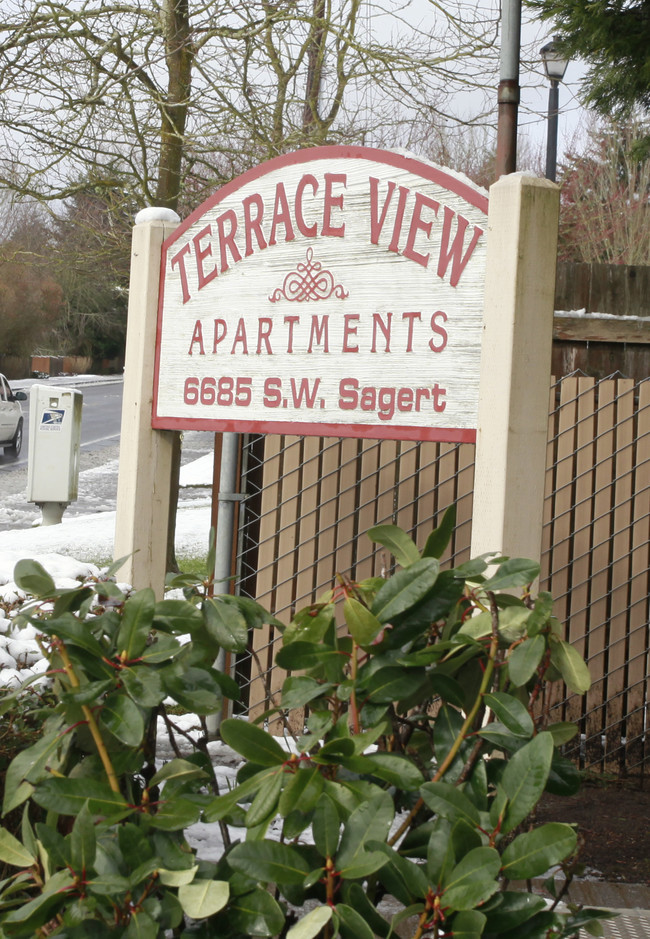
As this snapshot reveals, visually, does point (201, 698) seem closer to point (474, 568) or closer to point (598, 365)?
point (474, 568)

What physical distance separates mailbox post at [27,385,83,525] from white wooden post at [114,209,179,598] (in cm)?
859

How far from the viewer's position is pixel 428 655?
5.09 feet

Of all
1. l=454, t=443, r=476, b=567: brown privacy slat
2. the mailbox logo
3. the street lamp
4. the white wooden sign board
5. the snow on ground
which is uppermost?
the street lamp

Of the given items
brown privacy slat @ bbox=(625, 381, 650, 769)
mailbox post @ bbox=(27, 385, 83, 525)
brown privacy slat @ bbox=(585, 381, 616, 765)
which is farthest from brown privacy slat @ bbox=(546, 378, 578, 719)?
mailbox post @ bbox=(27, 385, 83, 525)

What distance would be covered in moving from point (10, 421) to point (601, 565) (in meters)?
17.3

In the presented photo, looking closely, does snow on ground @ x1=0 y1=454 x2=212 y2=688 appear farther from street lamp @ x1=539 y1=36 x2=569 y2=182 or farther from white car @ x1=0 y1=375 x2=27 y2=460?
street lamp @ x1=539 y1=36 x2=569 y2=182

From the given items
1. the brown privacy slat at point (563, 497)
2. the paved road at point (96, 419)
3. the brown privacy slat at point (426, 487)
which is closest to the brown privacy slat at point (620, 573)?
the brown privacy slat at point (563, 497)

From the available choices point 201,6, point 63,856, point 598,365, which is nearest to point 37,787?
point 63,856

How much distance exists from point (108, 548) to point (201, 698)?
28.6 ft

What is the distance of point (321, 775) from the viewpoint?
1475 mm

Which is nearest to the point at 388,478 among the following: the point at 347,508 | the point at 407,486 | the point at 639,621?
the point at 407,486

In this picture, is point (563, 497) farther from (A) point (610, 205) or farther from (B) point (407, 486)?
(A) point (610, 205)

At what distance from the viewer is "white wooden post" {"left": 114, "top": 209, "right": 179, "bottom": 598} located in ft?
11.0

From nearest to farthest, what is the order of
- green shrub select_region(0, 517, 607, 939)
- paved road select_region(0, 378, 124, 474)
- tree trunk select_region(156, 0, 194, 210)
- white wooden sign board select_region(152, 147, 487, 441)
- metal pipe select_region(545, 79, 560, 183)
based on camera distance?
1. green shrub select_region(0, 517, 607, 939)
2. white wooden sign board select_region(152, 147, 487, 441)
3. tree trunk select_region(156, 0, 194, 210)
4. metal pipe select_region(545, 79, 560, 183)
5. paved road select_region(0, 378, 124, 474)
